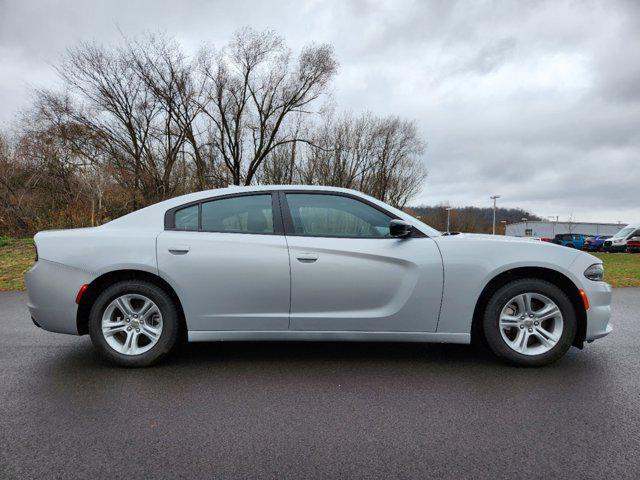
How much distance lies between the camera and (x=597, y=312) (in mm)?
3393

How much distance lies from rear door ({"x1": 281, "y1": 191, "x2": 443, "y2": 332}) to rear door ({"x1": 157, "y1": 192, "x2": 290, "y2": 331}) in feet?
0.48

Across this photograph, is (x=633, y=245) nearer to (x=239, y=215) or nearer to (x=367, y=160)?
(x=367, y=160)

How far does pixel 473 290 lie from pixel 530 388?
0.80 m

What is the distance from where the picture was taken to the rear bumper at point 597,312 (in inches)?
133

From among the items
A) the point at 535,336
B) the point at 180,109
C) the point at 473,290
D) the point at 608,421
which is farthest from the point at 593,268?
the point at 180,109

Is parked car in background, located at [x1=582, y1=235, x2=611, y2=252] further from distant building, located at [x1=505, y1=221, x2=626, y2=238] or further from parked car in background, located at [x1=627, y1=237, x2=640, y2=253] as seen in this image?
distant building, located at [x1=505, y1=221, x2=626, y2=238]

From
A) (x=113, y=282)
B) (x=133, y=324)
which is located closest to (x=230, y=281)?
→ (x=133, y=324)

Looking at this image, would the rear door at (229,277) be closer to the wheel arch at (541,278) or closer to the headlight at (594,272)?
the wheel arch at (541,278)

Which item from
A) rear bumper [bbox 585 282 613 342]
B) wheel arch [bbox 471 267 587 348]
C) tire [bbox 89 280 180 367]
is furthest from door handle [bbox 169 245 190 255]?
rear bumper [bbox 585 282 613 342]

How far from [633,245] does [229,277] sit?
35.6 metres

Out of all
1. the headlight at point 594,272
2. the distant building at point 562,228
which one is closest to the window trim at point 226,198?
the headlight at point 594,272

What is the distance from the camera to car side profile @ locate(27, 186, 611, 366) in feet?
11.0

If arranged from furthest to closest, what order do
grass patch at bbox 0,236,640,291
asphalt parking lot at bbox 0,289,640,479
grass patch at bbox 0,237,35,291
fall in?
grass patch at bbox 0,236,640,291, grass patch at bbox 0,237,35,291, asphalt parking lot at bbox 0,289,640,479

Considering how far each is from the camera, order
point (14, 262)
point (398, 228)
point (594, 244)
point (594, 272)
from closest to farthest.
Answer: point (398, 228)
point (594, 272)
point (14, 262)
point (594, 244)
